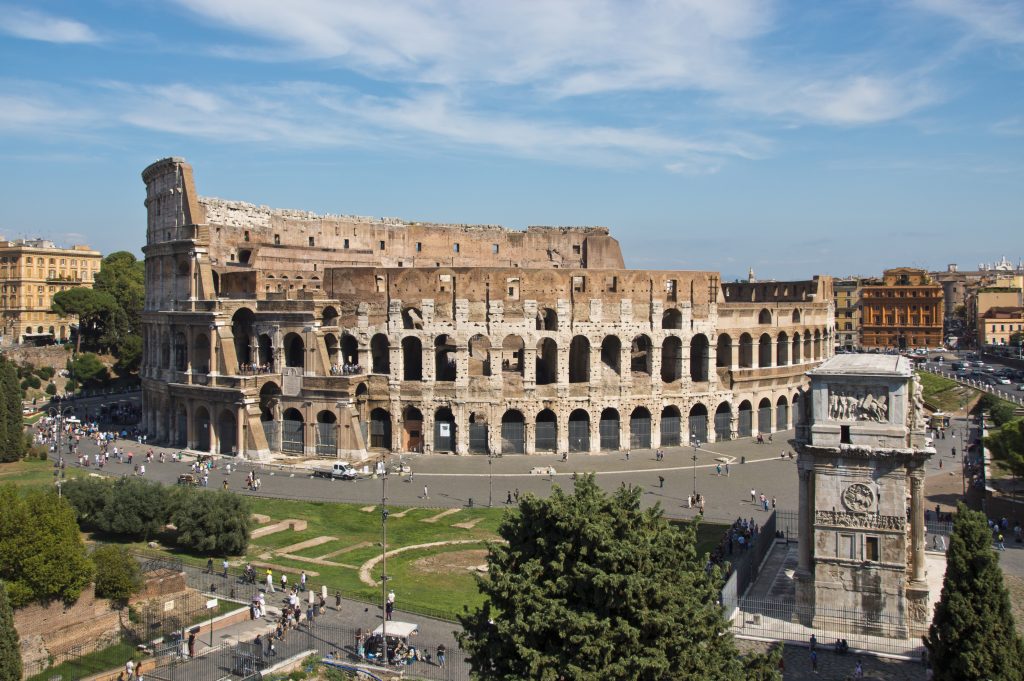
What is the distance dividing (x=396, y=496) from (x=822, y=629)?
23688mm

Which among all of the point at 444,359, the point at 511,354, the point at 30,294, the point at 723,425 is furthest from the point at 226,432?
the point at 30,294

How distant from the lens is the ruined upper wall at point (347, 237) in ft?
202

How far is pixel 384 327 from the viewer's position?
186 ft

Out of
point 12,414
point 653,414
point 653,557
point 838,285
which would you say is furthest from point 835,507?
point 838,285

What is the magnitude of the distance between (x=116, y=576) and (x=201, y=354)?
107 ft

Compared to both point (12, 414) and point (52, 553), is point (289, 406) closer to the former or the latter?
point (12, 414)

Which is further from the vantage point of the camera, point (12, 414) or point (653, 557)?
point (12, 414)

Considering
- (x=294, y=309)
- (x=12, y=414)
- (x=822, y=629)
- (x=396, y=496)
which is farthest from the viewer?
(x=294, y=309)

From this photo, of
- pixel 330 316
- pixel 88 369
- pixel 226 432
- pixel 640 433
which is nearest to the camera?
pixel 226 432

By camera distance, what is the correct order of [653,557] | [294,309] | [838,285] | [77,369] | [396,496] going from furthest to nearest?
[838,285] → [77,369] → [294,309] → [396,496] → [653,557]

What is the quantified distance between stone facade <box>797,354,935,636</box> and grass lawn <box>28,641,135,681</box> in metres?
20.7

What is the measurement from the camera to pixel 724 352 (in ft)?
204

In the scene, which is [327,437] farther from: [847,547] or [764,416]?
[847,547]

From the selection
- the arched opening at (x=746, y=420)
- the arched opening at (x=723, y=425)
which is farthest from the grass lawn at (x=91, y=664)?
the arched opening at (x=746, y=420)
